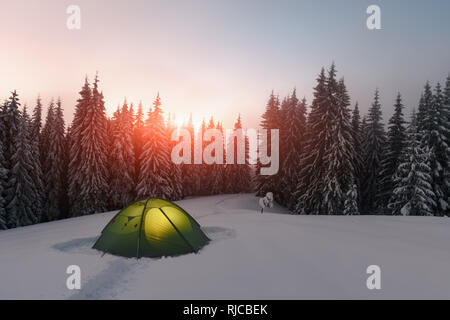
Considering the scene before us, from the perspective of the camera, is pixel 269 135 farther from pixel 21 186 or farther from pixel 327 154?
pixel 21 186

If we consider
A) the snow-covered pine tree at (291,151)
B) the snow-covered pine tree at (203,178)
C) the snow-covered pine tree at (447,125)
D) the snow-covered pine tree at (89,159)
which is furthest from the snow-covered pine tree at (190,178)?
the snow-covered pine tree at (447,125)

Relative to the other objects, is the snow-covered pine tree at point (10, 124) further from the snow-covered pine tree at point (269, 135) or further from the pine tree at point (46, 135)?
the snow-covered pine tree at point (269, 135)

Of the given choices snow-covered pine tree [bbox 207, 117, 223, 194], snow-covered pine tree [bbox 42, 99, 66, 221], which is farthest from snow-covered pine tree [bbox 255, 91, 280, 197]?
snow-covered pine tree [bbox 42, 99, 66, 221]

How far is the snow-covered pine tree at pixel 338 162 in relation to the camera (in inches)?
1000

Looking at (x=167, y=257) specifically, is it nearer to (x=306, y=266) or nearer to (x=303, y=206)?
(x=306, y=266)

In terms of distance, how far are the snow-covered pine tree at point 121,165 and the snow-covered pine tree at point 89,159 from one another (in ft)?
4.86

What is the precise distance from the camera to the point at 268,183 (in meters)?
38.9

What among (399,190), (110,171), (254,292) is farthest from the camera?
(110,171)

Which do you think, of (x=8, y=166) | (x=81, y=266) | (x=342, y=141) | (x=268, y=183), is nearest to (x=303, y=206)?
(x=342, y=141)

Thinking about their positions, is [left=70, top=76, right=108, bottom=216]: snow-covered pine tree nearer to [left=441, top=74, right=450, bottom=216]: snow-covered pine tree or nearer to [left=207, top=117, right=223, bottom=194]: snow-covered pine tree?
[left=207, top=117, right=223, bottom=194]: snow-covered pine tree

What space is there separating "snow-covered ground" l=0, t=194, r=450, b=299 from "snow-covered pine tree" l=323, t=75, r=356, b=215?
16178mm

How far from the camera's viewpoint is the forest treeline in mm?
25516

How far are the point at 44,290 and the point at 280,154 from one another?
3620 centimetres

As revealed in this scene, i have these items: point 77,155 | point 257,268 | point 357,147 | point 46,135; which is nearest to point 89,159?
point 77,155
